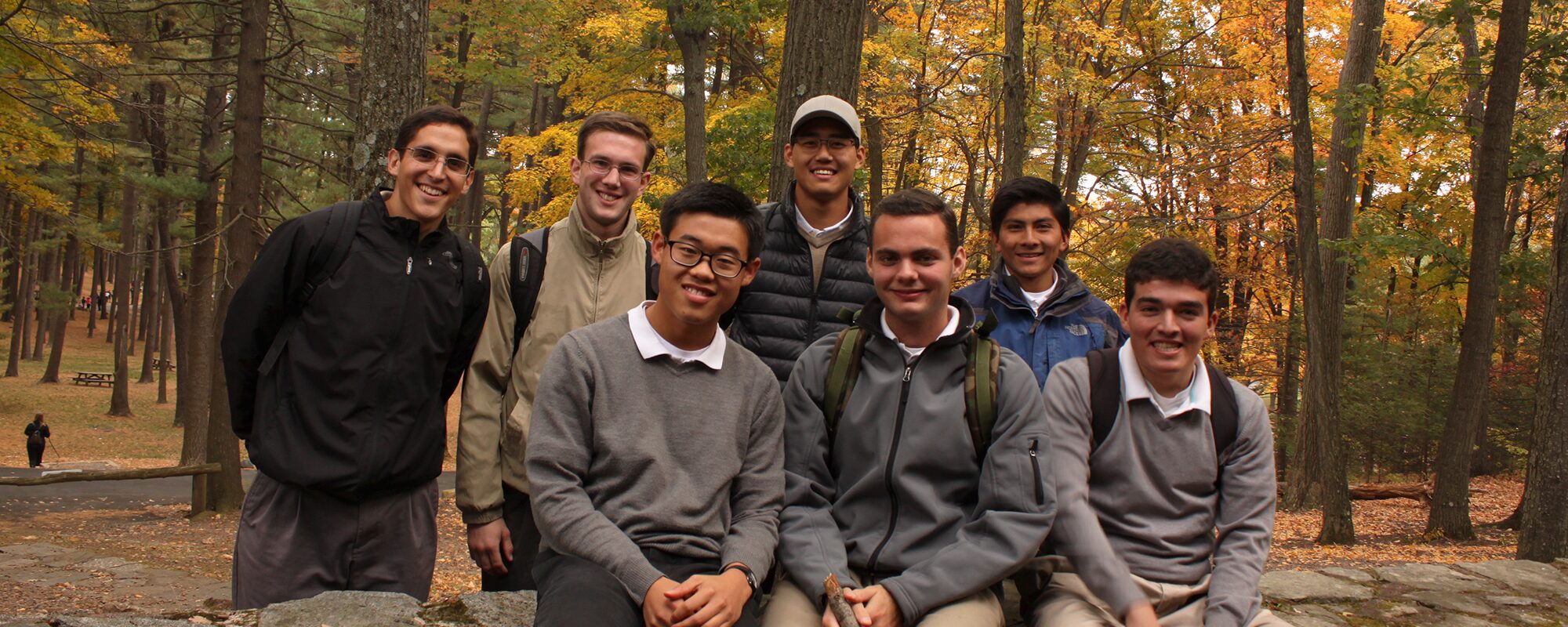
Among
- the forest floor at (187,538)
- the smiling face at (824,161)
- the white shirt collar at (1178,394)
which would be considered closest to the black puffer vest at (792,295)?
the smiling face at (824,161)

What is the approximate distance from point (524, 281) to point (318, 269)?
640 millimetres

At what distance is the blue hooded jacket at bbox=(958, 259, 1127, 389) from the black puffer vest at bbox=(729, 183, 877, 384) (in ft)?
1.43

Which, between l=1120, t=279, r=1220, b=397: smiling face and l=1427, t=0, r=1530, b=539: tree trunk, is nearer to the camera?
l=1120, t=279, r=1220, b=397: smiling face

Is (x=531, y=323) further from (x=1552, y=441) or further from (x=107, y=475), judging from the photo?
(x=107, y=475)

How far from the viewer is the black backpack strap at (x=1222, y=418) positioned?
297cm

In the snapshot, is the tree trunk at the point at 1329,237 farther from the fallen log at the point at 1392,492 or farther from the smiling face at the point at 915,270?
the smiling face at the point at 915,270

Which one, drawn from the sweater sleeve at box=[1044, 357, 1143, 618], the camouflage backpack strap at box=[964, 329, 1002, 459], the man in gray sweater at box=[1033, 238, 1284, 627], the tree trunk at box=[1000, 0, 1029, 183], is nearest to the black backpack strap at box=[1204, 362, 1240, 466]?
the man in gray sweater at box=[1033, 238, 1284, 627]

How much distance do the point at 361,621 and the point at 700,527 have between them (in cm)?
103

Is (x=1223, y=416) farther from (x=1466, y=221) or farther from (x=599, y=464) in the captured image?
(x=1466, y=221)

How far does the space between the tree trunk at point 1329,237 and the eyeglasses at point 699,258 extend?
9.99 metres

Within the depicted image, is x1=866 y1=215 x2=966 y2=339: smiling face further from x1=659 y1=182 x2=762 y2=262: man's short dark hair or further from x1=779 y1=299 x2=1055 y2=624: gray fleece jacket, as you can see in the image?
x1=659 y1=182 x2=762 y2=262: man's short dark hair

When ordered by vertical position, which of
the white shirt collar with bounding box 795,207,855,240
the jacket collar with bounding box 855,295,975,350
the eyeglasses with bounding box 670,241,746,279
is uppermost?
the white shirt collar with bounding box 795,207,855,240

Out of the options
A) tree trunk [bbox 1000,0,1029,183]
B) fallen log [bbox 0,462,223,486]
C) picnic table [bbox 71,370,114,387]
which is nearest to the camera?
fallen log [bbox 0,462,223,486]

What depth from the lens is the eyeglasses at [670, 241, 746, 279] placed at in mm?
2748
